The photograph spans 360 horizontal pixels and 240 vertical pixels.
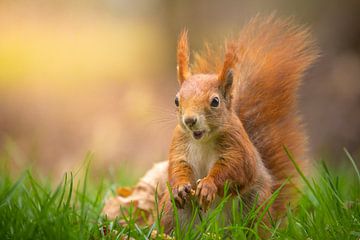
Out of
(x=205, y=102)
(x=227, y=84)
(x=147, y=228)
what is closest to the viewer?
(x=147, y=228)

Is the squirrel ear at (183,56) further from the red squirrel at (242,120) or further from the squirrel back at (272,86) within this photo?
the squirrel back at (272,86)

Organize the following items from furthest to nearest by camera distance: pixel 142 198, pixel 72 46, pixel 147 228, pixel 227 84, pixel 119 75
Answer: pixel 72 46 → pixel 119 75 → pixel 142 198 → pixel 227 84 → pixel 147 228

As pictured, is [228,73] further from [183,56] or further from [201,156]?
[201,156]

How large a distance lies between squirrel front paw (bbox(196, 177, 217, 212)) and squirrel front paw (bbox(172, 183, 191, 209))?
0.13 ft

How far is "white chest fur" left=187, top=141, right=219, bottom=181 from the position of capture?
6.81 feet

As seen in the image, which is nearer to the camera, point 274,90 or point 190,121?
point 190,121

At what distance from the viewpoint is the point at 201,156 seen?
2.09 meters

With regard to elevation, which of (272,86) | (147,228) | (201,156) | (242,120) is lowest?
(147,228)

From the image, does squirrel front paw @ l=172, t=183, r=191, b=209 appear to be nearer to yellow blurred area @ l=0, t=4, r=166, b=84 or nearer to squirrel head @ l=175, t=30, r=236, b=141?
squirrel head @ l=175, t=30, r=236, b=141

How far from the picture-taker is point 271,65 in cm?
247

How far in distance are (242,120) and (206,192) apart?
20.3 inches

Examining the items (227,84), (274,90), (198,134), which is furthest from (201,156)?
(274,90)

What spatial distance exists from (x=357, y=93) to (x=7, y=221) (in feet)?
9.28

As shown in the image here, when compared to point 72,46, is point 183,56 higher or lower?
lower
